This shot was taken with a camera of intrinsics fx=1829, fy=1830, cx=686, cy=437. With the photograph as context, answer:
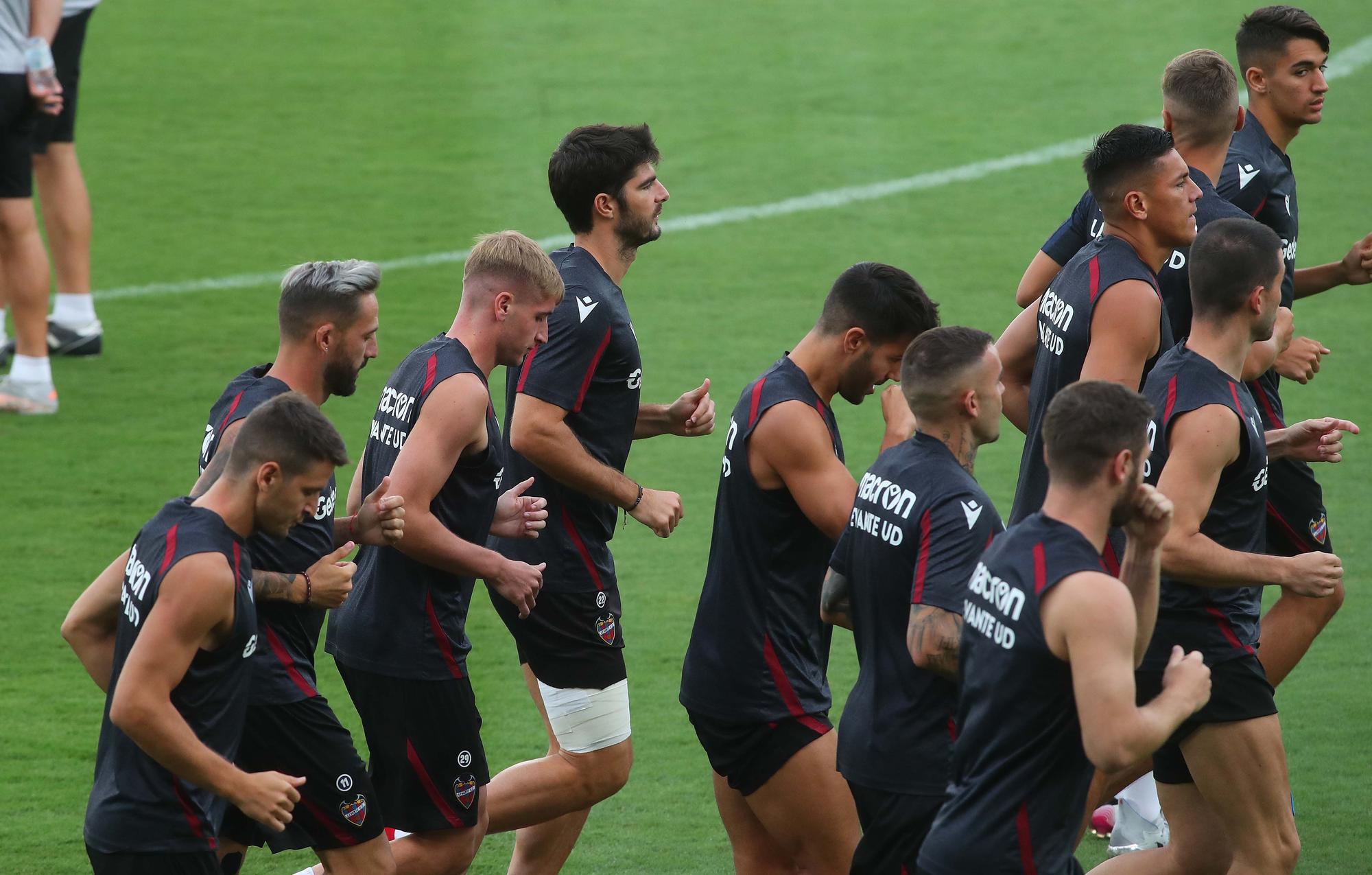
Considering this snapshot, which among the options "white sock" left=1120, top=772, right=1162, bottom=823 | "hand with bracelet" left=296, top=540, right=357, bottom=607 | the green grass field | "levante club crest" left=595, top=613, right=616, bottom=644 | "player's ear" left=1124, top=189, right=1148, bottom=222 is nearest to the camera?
"hand with bracelet" left=296, top=540, right=357, bottom=607

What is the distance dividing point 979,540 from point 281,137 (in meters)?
12.9

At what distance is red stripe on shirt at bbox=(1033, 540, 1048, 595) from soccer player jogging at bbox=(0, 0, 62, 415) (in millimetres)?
7059

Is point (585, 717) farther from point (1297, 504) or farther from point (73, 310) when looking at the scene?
point (73, 310)

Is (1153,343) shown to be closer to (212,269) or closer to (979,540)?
(979,540)

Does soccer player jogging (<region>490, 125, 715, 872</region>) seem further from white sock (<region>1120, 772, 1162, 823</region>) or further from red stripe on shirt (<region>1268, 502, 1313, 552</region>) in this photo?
red stripe on shirt (<region>1268, 502, 1313, 552</region>)

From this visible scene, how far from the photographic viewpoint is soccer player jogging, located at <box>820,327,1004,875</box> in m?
4.29

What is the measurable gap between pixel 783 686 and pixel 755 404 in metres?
0.78

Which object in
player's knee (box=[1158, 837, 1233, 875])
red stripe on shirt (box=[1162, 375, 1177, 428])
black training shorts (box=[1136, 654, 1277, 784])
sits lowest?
player's knee (box=[1158, 837, 1233, 875])

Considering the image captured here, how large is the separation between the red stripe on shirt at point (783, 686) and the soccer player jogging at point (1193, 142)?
1.75m

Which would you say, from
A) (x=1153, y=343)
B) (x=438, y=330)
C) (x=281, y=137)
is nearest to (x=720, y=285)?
(x=438, y=330)

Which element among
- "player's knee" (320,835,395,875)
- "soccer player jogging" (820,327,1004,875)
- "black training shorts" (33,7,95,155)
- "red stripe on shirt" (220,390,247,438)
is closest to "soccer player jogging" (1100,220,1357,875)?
"soccer player jogging" (820,327,1004,875)

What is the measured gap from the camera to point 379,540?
471 centimetres

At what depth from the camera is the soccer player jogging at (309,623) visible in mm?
4828

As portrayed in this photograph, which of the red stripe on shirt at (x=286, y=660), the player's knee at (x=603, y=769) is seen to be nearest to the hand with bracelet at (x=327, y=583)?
the red stripe on shirt at (x=286, y=660)
